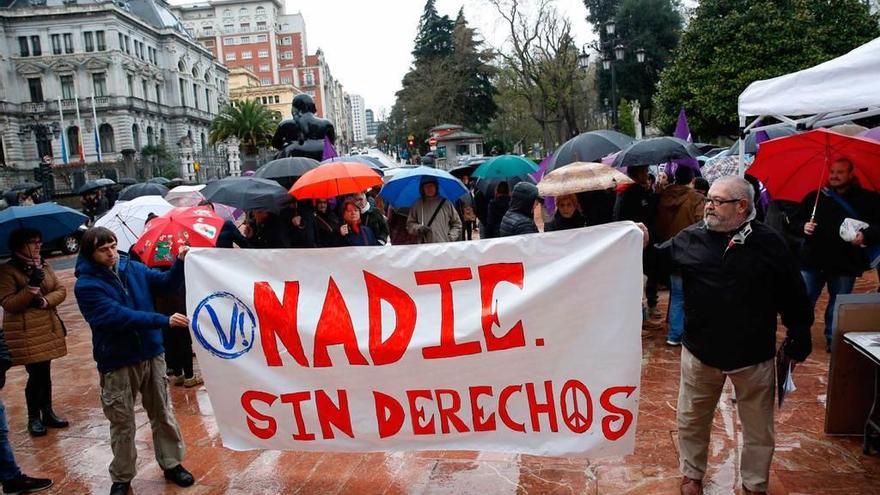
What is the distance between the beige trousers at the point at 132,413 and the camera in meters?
3.56

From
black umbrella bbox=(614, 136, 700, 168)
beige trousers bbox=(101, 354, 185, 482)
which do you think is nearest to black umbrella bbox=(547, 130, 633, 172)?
black umbrella bbox=(614, 136, 700, 168)

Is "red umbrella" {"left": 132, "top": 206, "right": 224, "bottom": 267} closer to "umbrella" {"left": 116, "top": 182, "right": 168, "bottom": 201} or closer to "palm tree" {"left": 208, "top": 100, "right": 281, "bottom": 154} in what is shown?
"umbrella" {"left": 116, "top": 182, "right": 168, "bottom": 201}

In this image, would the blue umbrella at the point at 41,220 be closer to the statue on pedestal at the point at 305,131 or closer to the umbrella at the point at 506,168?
the statue on pedestal at the point at 305,131

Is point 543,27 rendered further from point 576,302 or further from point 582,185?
point 576,302

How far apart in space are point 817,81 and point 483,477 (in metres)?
3.70

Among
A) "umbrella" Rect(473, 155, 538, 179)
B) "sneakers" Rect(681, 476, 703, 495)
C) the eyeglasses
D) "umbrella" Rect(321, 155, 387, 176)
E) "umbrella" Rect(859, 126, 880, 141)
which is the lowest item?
"sneakers" Rect(681, 476, 703, 495)

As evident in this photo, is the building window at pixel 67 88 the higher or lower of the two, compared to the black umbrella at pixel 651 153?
higher

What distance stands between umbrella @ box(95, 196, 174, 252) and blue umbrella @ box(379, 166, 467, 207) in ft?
7.34

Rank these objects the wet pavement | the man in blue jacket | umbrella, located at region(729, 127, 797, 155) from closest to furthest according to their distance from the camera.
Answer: the man in blue jacket
the wet pavement
umbrella, located at region(729, 127, 797, 155)

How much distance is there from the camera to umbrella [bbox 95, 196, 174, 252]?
18.7 feet

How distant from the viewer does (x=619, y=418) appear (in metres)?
3.30

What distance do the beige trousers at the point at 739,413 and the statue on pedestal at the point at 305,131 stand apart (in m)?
6.58

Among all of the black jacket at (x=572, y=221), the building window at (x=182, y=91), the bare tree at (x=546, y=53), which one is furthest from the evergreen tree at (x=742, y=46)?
the building window at (x=182, y=91)

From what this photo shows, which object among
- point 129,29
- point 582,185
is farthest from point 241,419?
point 129,29
